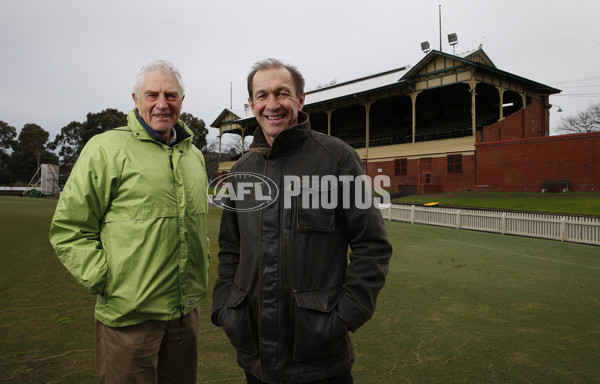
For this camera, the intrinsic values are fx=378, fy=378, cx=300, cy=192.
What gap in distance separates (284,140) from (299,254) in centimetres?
58

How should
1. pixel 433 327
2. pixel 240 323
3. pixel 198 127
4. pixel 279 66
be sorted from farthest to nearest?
pixel 198 127
pixel 433 327
pixel 279 66
pixel 240 323

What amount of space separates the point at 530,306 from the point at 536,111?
30000 mm

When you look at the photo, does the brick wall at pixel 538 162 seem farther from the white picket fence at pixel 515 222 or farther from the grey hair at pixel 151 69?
the grey hair at pixel 151 69

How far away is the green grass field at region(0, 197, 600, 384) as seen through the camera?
3.37 m

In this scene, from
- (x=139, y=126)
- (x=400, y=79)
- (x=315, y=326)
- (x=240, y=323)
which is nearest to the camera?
(x=315, y=326)

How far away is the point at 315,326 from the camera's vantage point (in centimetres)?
174

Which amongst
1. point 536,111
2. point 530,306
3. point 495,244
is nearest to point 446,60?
point 536,111

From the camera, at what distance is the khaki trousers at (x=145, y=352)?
2109 mm

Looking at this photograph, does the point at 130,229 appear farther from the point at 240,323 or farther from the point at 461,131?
the point at 461,131

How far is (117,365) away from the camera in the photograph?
6.91 ft

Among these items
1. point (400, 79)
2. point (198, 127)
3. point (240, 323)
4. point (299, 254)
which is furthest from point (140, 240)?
point (198, 127)

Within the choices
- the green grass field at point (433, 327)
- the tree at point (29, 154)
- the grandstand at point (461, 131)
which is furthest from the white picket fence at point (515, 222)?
the tree at point (29, 154)

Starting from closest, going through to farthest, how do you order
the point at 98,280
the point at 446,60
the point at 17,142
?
1. the point at 98,280
2. the point at 446,60
3. the point at 17,142

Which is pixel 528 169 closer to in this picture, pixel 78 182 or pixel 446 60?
pixel 446 60
